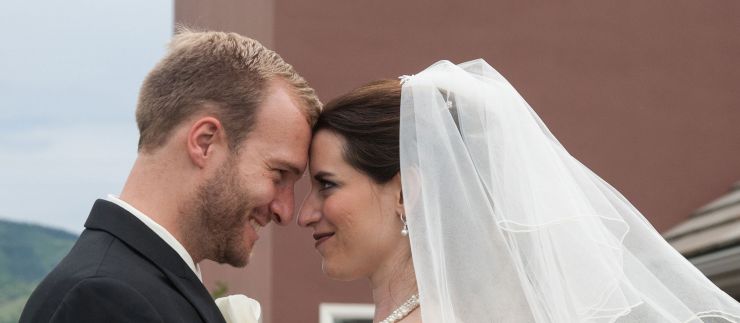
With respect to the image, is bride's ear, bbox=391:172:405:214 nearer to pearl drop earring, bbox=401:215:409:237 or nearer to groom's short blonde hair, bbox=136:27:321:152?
pearl drop earring, bbox=401:215:409:237

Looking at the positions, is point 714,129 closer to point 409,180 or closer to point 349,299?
point 349,299

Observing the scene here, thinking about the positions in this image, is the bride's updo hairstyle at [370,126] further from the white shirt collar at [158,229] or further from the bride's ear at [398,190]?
the white shirt collar at [158,229]

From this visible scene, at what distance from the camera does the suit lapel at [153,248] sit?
325 cm

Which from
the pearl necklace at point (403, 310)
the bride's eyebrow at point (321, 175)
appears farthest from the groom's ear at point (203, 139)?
the pearl necklace at point (403, 310)

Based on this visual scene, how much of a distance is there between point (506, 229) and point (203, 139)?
0.77 meters

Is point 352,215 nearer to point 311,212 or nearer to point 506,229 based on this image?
point 311,212

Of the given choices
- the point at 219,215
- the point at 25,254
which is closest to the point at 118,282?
the point at 219,215

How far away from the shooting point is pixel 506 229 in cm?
340

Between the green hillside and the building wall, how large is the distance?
1.26 metres

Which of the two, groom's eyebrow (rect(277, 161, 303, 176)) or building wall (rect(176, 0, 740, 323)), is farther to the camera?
building wall (rect(176, 0, 740, 323))

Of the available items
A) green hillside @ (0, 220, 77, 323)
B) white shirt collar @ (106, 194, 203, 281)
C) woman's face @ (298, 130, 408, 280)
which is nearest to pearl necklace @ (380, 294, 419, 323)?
woman's face @ (298, 130, 408, 280)

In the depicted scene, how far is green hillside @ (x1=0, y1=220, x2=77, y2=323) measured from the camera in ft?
26.4

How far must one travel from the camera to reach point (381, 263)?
348cm

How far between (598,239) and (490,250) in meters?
0.32
